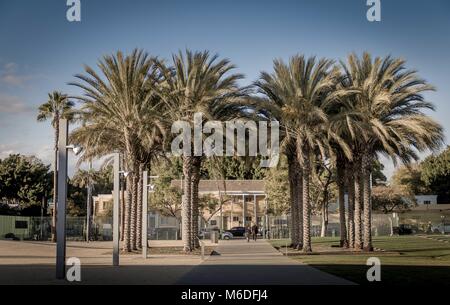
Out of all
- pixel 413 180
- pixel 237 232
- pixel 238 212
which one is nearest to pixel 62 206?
pixel 237 232

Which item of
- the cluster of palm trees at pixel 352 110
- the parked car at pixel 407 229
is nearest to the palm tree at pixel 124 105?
the cluster of palm trees at pixel 352 110

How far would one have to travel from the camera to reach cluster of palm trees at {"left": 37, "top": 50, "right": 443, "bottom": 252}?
97.9 ft

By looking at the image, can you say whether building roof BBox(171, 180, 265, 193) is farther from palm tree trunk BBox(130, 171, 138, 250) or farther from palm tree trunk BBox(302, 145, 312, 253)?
palm tree trunk BBox(302, 145, 312, 253)

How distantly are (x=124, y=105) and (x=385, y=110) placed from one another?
45.0 ft

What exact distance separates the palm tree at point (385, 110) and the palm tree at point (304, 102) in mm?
1515

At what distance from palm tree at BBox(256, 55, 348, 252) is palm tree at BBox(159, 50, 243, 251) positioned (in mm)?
2214

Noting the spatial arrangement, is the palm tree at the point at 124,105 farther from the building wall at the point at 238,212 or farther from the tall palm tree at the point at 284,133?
the building wall at the point at 238,212

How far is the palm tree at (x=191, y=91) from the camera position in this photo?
30.8m

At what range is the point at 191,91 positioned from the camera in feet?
101

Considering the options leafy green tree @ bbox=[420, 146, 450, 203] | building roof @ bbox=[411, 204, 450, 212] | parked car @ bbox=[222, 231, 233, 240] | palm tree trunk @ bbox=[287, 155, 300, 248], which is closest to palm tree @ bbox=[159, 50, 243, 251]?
palm tree trunk @ bbox=[287, 155, 300, 248]

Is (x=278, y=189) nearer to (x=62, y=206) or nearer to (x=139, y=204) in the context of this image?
(x=139, y=204)
